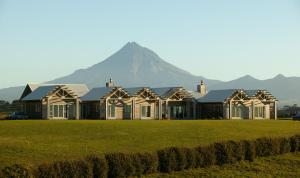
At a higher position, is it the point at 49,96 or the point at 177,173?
the point at 49,96

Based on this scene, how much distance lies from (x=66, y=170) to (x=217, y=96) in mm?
48278

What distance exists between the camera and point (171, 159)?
28047 mm

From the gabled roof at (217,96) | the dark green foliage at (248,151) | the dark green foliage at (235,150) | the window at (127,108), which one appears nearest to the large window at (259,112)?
the gabled roof at (217,96)

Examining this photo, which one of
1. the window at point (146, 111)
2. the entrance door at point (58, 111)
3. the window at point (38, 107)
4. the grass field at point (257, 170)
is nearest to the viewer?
the grass field at point (257, 170)

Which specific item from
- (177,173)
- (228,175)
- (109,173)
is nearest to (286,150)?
(228,175)

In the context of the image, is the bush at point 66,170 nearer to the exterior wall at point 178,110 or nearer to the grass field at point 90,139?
the grass field at point 90,139

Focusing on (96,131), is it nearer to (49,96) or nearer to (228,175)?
(228,175)

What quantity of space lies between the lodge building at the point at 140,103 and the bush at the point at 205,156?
32.0 m

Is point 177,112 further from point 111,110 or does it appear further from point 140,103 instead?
point 111,110

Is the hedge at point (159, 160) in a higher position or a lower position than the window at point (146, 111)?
Result: lower

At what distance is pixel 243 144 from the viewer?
32.5 metres

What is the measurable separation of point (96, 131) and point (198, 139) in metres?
7.32

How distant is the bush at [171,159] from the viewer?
2786 centimetres

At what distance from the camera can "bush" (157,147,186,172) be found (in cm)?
2786
